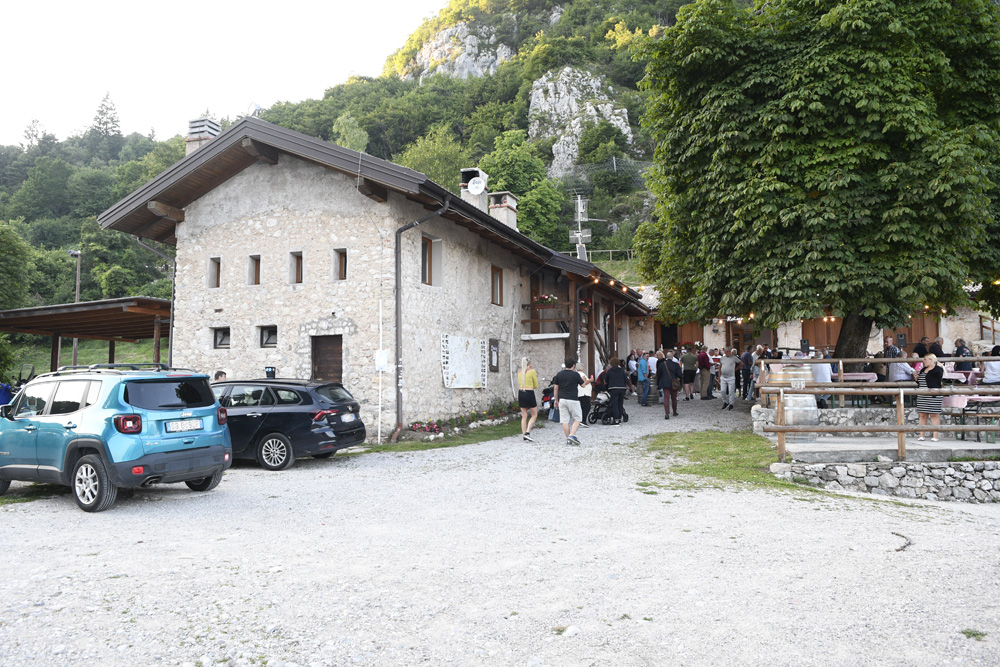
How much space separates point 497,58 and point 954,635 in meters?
122

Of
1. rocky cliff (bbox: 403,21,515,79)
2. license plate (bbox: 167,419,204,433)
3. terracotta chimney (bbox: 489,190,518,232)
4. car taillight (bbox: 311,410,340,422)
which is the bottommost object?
car taillight (bbox: 311,410,340,422)

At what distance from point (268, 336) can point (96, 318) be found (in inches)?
282

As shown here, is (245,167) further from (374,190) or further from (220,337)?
(220,337)

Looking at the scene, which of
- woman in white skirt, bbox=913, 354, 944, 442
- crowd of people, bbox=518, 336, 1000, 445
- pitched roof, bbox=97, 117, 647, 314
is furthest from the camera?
pitched roof, bbox=97, 117, 647, 314

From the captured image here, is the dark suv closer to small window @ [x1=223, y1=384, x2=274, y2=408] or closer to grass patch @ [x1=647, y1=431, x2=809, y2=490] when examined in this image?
small window @ [x1=223, y1=384, x2=274, y2=408]

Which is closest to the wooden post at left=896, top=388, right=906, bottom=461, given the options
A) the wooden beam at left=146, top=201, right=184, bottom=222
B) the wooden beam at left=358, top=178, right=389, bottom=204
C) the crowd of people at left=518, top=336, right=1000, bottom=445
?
the crowd of people at left=518, top=336, right=1000, bottom=445

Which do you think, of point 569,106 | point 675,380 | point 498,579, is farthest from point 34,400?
point 569,106

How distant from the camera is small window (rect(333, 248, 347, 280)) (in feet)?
50.4

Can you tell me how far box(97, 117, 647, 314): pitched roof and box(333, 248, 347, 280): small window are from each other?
161 cm

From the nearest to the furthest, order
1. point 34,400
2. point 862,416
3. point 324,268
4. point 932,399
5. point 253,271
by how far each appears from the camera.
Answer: point 34,400 < point 932,399 < point 862,416 < point 324,268 < point 253,271

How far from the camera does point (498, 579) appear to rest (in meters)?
5.00

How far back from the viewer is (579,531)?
654 cm

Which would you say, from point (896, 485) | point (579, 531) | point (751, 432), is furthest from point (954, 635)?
point (751, 432)

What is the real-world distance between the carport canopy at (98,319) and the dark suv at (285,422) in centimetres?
702
